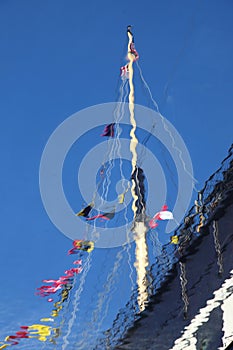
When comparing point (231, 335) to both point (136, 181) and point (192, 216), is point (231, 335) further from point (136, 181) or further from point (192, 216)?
point (136, 181)

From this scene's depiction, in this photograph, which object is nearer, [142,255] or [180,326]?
[180,326]

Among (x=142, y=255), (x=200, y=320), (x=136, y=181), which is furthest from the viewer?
(x=136, y=181)

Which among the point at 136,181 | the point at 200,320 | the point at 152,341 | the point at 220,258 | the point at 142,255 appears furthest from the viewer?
the point at 136,181

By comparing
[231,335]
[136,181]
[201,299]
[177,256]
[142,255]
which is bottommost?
[231,335]

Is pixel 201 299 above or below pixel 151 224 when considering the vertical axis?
below

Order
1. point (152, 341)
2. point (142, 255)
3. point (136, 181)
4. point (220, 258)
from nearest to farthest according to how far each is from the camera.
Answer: point (220, 258) < point (152, 341) < point (142, 255) < point (136, 181)

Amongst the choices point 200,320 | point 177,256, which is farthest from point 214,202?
point 200,320

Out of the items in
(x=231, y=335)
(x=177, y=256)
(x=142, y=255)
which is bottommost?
(x=231, y=335)

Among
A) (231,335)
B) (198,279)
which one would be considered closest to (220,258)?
(198,279)

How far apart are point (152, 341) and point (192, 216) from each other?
3607mm

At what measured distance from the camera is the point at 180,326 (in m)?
13.9

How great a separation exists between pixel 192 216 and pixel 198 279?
4.84 ft

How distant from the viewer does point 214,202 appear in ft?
42.1

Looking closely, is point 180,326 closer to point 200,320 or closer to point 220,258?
point 200,320
